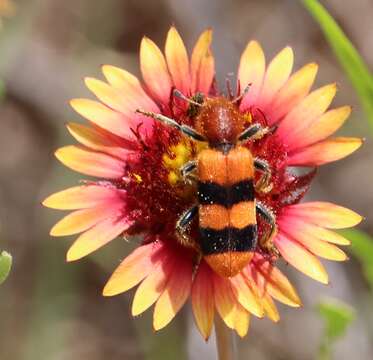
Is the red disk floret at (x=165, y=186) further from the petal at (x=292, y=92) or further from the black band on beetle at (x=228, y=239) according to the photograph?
the black band on beetle at (x=228, y=239)

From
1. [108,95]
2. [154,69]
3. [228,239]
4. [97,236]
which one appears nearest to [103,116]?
[108,95]

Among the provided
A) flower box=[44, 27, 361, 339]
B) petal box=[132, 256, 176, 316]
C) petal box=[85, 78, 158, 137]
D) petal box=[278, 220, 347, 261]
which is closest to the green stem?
flower box=[44, 27, 361, 339]

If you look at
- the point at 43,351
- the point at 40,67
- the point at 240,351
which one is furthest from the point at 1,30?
the point at 240,351

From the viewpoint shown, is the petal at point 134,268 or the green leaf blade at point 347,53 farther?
the green leaf blade at point 347,53

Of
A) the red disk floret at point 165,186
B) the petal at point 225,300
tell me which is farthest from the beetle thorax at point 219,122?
the petal at point 225,300

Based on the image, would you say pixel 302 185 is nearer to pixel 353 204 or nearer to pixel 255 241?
pixel 255 241

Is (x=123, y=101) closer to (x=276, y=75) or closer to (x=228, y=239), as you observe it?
(x=276, y=75)

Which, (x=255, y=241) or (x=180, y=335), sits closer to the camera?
(x=255, y=241)
